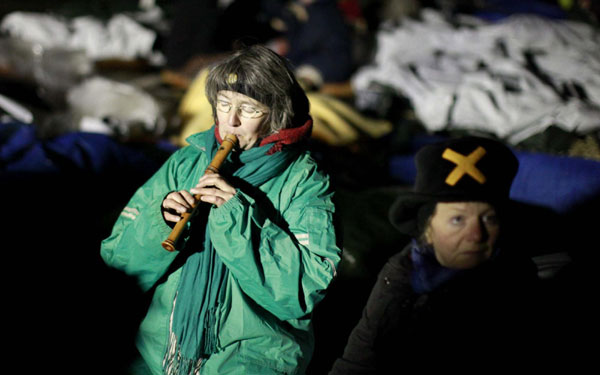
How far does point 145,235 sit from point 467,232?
0.80 meters

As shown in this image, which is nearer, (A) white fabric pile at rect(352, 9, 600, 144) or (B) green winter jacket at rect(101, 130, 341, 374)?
(B) green winter jacket at rect(101, 130, 341, 374)

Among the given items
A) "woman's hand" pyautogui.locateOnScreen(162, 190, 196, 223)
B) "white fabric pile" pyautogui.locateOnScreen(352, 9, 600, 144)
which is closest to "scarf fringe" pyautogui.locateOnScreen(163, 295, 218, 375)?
"woman's hand" pyautogui.locateOnScreen(162, 190, 196, 223)

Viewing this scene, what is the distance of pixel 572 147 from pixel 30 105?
3506 millimetres

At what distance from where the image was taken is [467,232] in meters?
1.18

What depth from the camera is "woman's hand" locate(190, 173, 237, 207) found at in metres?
1.15

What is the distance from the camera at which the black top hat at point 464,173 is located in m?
1.18

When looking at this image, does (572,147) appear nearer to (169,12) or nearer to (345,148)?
(345,148)

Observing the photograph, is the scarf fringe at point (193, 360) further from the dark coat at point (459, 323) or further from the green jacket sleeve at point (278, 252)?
the dark coat at point (459, 323)

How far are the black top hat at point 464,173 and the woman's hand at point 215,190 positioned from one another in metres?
0.47

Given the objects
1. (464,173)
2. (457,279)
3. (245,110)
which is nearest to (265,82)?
(245,110)

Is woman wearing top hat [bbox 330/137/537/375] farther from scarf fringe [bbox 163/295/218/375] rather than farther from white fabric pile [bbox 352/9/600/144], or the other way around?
white fabric pile [bbox 352/9/600/144]

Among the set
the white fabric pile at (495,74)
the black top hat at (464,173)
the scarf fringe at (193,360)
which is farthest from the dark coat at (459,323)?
the white fabric pile at (495,74)

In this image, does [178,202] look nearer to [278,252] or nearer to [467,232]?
[278,252]

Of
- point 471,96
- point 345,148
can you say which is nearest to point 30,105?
point 345,148
